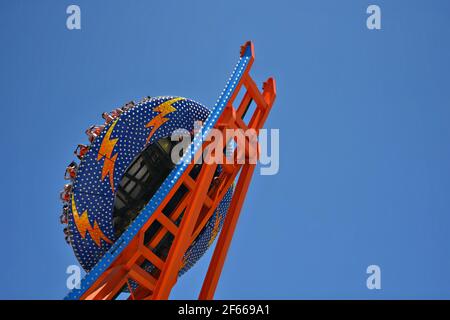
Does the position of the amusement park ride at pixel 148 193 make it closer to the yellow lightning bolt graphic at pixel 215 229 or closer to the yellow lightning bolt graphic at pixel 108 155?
the yellow lightning bolt graphic at pixel 108 155

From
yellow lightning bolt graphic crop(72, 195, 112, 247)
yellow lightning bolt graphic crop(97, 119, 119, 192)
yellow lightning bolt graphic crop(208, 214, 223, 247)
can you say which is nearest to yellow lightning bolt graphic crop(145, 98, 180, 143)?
yellow lightning bolt graphic crop(97, 119, 119, 192)

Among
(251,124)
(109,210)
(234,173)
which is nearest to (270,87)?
(251,124)

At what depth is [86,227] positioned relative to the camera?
15641 millimetres

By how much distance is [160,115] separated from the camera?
657 inches

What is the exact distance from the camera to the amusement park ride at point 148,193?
14836mm

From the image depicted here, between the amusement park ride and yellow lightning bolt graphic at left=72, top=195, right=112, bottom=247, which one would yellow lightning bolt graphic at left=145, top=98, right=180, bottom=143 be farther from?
yellow lightning bolt graphic at left=72, top=195, right=112, bottom=247

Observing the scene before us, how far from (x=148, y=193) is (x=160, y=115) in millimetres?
2011

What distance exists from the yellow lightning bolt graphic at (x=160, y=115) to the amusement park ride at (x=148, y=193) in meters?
0.02

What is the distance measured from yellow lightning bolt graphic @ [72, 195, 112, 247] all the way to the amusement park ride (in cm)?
2

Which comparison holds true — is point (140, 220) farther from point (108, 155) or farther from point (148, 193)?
point (148, 193)

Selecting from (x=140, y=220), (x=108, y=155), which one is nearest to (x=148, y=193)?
(x=108, y=155)
